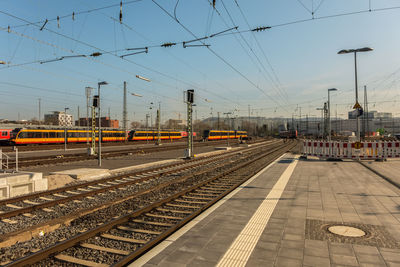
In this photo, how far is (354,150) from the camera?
1827 cm

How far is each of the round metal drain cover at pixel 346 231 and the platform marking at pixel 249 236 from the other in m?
1.40

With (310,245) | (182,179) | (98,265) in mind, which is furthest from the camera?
(182,179)

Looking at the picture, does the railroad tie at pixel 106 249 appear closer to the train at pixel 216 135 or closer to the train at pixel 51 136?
the train at pixel 51 136

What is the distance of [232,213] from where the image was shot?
22.1 feet

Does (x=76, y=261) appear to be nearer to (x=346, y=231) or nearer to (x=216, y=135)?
(x=346, y=231)

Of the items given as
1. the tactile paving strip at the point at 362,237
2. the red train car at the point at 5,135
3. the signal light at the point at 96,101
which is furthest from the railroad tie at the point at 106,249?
the red train car at the point at 5,135

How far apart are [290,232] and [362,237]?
53.4 inches

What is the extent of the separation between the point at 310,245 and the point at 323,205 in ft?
10.00

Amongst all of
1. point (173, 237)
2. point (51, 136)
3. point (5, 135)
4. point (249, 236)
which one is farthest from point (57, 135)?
point (249, 236)

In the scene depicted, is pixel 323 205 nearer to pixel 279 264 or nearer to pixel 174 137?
pixel 279 264

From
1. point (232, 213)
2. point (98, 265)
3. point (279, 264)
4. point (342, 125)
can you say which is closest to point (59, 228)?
point (98, 265)

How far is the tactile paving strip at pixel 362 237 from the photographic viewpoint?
4.84 m

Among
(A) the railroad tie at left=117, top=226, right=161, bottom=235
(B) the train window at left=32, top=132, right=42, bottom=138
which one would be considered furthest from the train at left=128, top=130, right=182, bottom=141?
(A) the railroad tie at left=117, top=226, right=161, bottom=235

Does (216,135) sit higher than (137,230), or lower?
higher
